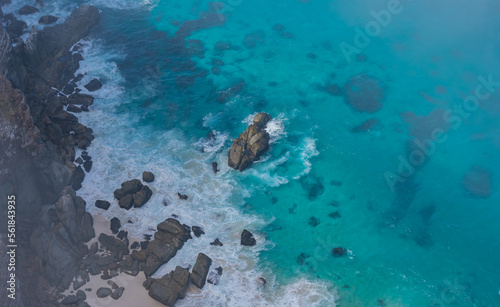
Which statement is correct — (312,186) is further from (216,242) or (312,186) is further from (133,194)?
(133,194)

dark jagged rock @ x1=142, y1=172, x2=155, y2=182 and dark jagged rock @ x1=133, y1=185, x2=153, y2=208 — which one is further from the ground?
dark jagged rock @ x1=142, y1=172, x2=155, y2=182

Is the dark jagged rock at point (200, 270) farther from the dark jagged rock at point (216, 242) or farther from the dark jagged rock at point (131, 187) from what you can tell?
the dark jagged rock at point (131, 187)

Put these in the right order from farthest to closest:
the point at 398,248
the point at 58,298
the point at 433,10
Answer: the point at 433,10 → the point at 398,248 → the point at 58,298

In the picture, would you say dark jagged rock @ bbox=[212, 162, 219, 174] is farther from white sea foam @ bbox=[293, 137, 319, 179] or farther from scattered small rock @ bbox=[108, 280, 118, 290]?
scattered small rock @ bbox=[108, 280, 118, 290]

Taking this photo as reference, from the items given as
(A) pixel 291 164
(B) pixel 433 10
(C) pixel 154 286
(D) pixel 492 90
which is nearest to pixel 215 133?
(A) pixel 291 164

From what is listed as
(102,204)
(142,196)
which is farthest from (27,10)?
(142,196)

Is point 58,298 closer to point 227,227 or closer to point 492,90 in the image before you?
point 227,227

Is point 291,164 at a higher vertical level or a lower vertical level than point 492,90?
lower

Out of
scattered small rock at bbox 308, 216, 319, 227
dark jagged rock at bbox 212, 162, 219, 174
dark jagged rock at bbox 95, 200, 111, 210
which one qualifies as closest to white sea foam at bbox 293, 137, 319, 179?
scattered small rock at bbox 308, 216, 319, 227
